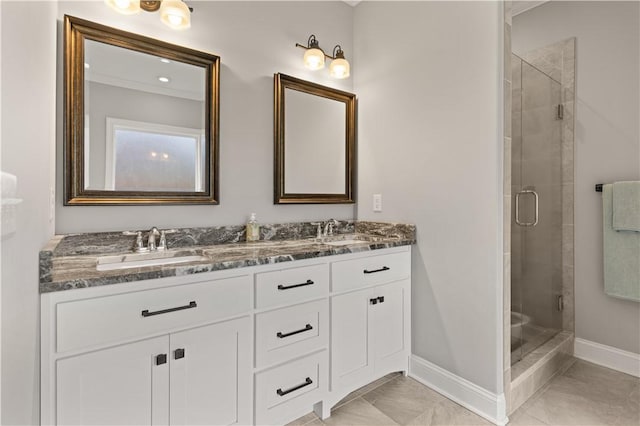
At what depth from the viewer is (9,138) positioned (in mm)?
614

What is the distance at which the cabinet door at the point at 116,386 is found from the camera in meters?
1.03

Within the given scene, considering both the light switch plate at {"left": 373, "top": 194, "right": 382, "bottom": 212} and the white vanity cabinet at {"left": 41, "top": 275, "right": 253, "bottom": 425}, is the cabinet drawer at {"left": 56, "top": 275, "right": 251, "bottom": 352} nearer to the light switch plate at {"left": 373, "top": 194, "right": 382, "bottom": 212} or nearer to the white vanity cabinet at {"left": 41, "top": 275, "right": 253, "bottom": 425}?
the white vanity cabinet at {"left": 41, "top": 275, "right": 253, "bottom": 425}

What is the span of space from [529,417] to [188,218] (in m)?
2.10

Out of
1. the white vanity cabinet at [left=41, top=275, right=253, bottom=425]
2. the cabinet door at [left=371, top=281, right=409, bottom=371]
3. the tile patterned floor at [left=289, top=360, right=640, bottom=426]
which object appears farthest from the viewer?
the cabinet door at [left=371, top=281, right=409, bottom=371]

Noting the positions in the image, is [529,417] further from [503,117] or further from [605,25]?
[605,25]

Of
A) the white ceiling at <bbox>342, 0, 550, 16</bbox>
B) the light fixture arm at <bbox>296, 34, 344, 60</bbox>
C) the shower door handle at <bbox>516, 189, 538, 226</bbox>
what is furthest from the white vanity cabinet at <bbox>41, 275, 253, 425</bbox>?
the white ceiling at <bbox>342, 0, 550, 16</bbox>

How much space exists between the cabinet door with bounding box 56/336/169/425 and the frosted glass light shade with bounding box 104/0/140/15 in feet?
4.87

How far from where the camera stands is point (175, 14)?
161cm

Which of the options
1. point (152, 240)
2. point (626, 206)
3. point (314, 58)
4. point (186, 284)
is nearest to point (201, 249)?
point (152, 240)

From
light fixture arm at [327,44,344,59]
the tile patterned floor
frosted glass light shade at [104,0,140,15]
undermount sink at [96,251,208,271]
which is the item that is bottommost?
the tile patterned floor

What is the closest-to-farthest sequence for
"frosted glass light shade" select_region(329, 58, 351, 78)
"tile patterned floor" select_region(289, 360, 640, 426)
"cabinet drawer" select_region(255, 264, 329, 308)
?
1. "cabinet drawer" select_region(255, 264, 329, 308)
2. "tile patterned floor" select_region(289, 360, 640, 426)
3. "frosted glass light shade" select_region(329, 58, 351, 78)

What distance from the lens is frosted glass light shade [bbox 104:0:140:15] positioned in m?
1.50

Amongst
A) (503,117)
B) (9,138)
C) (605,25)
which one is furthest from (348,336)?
(605,25)

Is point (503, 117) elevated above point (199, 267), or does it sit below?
above
